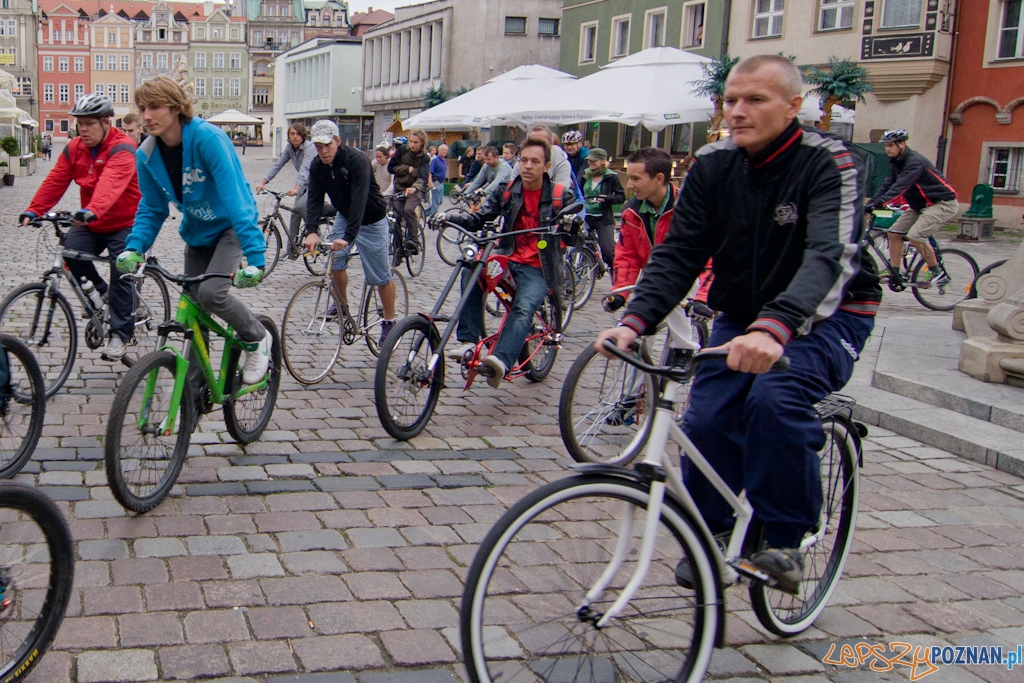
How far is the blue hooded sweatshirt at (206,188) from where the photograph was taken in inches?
210

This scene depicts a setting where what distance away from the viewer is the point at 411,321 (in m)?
6.23

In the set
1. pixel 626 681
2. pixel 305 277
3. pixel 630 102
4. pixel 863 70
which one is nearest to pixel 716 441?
pixel 626 681

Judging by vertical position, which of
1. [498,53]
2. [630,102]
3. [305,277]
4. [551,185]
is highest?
[498,53]

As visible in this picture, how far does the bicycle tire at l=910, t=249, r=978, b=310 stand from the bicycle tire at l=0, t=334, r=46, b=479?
10.6m

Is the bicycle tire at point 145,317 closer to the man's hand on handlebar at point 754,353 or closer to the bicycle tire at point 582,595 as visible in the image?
the bicycle tire at point 582,595

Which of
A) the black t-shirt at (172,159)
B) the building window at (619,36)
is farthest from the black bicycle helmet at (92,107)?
the building window at (619,36)

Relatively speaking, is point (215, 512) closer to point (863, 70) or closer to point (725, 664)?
point (725, 664)

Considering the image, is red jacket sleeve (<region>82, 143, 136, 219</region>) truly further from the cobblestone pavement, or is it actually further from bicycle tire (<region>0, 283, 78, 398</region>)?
the cobblestone pavement

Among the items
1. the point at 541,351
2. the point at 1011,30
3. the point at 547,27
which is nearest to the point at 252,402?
the point at 541,351

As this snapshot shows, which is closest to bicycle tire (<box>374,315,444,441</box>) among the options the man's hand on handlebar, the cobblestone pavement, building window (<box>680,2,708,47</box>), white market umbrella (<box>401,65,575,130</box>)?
the cobblestone pavement

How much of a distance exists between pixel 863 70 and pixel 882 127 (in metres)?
2.90

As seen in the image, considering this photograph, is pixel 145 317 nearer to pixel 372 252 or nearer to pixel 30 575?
pixel 372 252

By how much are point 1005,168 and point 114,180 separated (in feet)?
86.1

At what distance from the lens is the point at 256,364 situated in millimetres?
5660
